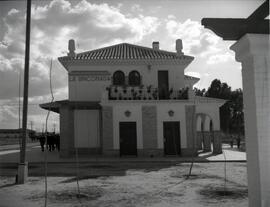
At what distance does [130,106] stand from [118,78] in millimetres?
3481

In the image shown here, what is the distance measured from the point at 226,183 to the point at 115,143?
11729mm

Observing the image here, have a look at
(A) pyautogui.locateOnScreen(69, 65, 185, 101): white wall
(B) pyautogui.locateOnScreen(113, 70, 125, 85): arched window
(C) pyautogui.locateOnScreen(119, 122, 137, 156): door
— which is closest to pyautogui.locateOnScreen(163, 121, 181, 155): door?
(C) pyautogui.locateOnScreen(119, 122, 137, 156): door

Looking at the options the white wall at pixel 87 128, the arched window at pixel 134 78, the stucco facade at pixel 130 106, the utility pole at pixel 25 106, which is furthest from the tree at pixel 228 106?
the utility pole at pixel 25 106

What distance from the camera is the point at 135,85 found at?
998 inches

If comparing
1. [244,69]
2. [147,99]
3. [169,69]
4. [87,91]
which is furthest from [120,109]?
[244,69]

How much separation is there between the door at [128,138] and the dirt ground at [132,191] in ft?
29.6

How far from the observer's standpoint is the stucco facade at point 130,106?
74.6 ft

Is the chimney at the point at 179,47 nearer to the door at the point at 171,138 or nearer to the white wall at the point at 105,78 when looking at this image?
the white wall at the point at 105,78

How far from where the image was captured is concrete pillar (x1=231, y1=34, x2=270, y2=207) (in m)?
5.27

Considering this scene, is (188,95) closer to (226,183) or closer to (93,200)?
(226,183)

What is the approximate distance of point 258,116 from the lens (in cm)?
532

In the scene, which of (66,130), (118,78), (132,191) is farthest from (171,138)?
(132,191)

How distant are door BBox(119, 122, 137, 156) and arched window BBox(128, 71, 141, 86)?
3.96 m

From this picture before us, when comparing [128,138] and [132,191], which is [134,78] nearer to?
[128,138]
